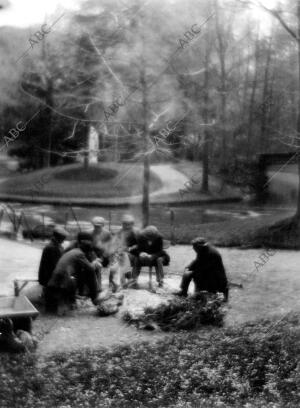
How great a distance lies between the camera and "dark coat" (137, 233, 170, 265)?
7691mm

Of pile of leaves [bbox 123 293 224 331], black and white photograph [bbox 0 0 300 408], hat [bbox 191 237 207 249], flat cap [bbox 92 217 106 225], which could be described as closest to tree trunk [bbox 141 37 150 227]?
black and white photograph [bbox 0 0 300 408]

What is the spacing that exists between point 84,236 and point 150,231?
858mm

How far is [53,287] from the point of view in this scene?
278 inches

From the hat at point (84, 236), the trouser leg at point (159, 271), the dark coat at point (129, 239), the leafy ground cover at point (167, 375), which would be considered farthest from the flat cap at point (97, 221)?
the leafy ground cover at point (167, 375)

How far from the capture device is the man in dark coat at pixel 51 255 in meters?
7.21

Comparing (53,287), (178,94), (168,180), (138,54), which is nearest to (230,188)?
(168,180)

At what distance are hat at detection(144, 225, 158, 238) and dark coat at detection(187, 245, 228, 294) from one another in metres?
0.69

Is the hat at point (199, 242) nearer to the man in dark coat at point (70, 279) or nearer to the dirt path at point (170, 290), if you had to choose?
the dirt path at point (170, 290)

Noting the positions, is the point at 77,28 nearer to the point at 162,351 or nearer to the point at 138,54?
the point at 138,54

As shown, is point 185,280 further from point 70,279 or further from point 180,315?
point 70,279

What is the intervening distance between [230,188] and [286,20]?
7.08 feet

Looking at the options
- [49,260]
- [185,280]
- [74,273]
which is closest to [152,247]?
[185,280]

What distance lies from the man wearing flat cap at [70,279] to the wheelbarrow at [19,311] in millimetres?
959

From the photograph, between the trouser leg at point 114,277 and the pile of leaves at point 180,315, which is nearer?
the pile of leaves at point 180,315
